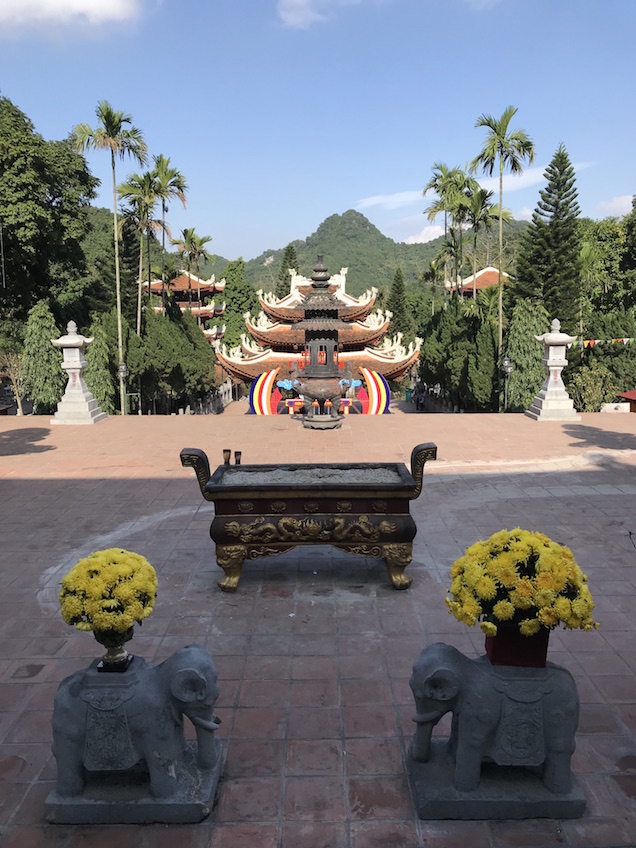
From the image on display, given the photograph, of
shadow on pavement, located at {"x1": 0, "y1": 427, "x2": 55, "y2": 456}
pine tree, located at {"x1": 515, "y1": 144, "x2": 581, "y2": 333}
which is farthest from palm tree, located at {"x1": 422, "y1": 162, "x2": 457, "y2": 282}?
shadow on pavement, located at {"x1": 0, "y1": 427, "x2": 55, "y2": 456}

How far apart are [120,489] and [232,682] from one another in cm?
514

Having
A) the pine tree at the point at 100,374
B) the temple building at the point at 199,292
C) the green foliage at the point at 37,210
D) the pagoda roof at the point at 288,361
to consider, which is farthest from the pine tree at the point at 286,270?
the pine tree at the point at 100,374

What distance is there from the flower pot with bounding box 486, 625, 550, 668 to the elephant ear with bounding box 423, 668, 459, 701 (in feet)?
0.71

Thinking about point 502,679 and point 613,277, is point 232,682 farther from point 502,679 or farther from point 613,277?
point 613,277

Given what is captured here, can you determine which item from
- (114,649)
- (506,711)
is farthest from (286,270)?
(506,711)

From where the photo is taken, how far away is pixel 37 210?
19.2 m

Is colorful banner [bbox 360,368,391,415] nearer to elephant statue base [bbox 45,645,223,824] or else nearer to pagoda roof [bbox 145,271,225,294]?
pagoda roof [bbox 145,271,225,294]

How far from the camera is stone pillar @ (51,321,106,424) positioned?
45.2 feet

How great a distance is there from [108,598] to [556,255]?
27.5 metres

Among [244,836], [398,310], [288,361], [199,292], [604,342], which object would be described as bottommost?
[244,836]

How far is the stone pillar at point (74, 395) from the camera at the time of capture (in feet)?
45.2

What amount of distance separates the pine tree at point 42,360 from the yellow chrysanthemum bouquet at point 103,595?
59.8 ft

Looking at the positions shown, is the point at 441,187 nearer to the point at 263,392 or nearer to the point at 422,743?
the point at 263,392

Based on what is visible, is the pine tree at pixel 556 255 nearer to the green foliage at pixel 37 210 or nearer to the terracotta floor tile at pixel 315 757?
the green foliage at pixel 37 210
